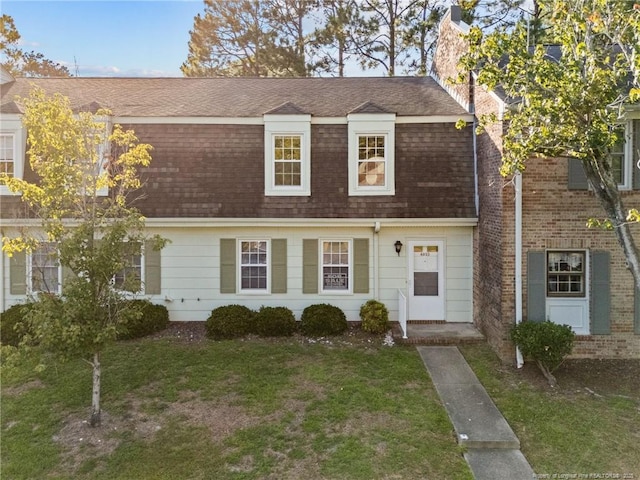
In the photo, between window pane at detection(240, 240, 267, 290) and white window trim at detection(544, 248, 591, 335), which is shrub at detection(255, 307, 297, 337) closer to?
window pane at detection(240, 240, 267, 290)

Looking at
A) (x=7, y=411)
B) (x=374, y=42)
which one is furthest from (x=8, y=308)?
(x=374, y=42)

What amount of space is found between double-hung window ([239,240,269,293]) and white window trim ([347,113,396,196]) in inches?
109

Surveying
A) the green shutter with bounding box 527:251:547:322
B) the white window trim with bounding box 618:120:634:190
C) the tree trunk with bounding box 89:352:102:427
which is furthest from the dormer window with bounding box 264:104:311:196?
the white window trim with bounding box 618:120:634:190

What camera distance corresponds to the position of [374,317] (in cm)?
1041

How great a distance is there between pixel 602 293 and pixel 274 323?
23.6ft

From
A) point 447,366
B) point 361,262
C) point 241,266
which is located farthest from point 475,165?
point 241,266

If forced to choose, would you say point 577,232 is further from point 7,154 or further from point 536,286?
point 7,154

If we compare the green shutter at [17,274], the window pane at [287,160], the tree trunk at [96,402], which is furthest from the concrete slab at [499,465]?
the green shutter at [17,274]

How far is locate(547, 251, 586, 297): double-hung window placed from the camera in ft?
30.4

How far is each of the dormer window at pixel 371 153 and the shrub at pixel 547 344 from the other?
15.1ft

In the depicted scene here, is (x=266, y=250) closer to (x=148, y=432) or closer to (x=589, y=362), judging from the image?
(x=148, y=432)

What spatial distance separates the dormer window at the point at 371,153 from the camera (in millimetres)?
10992

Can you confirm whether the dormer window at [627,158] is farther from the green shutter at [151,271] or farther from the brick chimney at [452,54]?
the green shutter at [151,271]

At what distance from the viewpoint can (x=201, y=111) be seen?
1200cm
